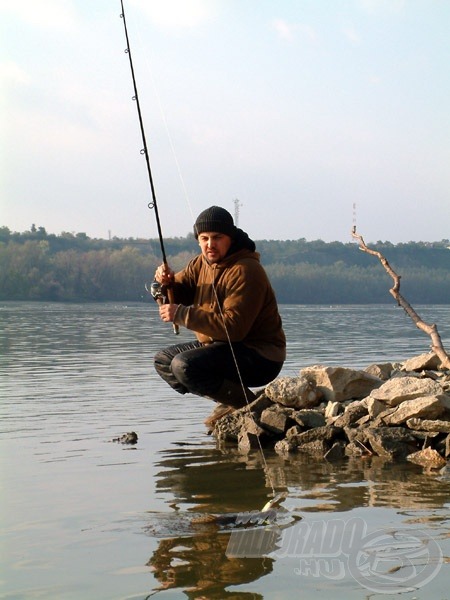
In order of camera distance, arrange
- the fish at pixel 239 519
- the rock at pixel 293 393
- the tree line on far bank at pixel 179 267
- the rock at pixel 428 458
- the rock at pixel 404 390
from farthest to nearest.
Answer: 1. the tree line on far bank at pixel 179 267
2. the rock at pixel 293 393
3. the rock at pixel 404 390
4. the rock at pixel 428 458
5. the fish at pixel 239 519

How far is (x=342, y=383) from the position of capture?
286 inches

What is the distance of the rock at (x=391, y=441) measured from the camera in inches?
240

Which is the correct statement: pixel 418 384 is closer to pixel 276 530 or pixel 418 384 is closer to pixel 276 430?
pixel 276 430

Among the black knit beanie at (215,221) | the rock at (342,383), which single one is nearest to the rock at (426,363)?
the rock at (342,383)

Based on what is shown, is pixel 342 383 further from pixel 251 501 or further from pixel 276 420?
pixel 251 501

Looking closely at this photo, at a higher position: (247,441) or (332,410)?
(332,410)

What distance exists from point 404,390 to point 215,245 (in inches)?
60.7

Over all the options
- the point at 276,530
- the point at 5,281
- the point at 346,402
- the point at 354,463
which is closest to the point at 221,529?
the point at 276,530

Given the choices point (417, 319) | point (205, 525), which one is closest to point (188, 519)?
point (205, 525)

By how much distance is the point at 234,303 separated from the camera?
250 inches

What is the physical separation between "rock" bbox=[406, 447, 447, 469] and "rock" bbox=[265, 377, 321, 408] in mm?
1176

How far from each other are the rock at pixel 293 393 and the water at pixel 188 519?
0.55 meters

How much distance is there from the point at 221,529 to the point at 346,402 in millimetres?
3058

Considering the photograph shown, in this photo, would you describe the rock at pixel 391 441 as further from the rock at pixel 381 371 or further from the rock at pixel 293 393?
the rock at pixel 381 371
